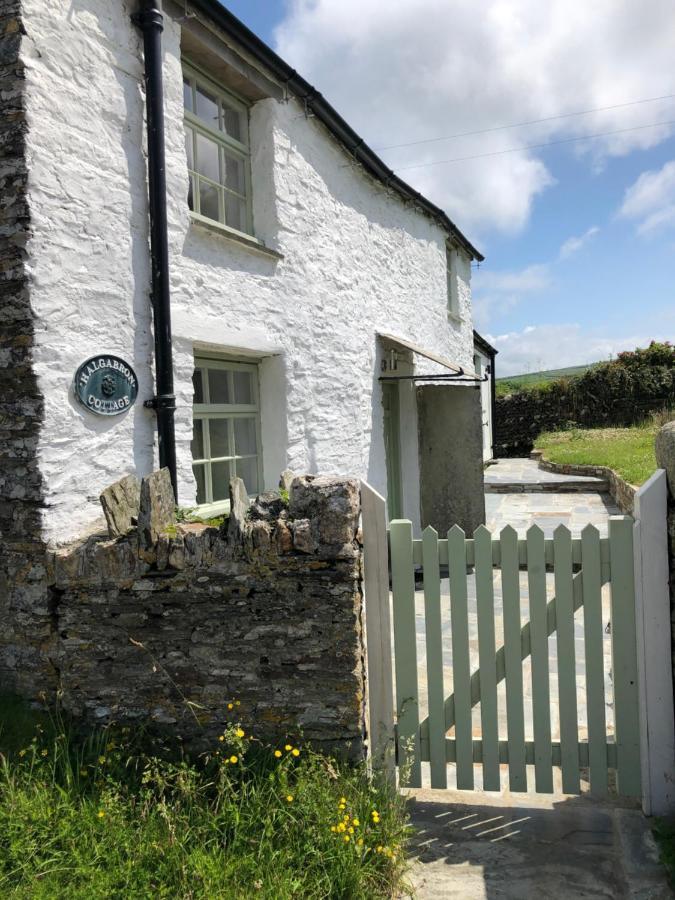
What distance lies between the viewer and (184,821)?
2846 mm

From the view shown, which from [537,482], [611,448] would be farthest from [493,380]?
[537,482]

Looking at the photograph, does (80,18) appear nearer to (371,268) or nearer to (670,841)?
(371,268)

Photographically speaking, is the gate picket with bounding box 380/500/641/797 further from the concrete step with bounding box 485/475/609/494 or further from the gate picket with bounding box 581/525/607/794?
the concrete step with bounding box 485/475/609/494

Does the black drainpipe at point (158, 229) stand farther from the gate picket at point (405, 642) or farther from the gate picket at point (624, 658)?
the gate picket at point (624, 658)

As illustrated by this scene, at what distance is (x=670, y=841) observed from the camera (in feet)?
9.70

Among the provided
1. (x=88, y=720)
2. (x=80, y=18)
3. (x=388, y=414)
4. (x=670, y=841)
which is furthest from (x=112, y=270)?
(x=388, y=414)

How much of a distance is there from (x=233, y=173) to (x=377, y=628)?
4070 mm

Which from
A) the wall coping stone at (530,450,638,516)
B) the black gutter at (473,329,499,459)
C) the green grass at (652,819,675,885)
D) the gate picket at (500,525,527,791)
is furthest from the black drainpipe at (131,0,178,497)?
the black gutter at (473,329,499,459)

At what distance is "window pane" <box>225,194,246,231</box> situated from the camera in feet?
17.9

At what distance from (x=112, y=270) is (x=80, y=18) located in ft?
4.72

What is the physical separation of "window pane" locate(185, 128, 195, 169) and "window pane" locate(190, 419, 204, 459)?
1.95 metres

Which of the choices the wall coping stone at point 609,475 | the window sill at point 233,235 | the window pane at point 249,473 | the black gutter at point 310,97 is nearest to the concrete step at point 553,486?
the wall coping stone at point 609,475

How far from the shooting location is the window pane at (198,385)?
5035 millimetres

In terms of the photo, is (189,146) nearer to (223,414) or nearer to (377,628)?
(223,414)
